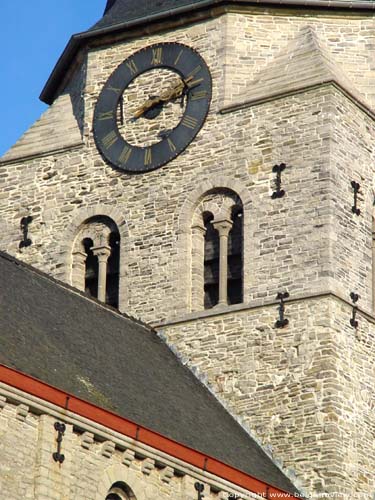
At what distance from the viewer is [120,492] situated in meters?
36.1

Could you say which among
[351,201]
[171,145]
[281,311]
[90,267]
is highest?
[171,145]

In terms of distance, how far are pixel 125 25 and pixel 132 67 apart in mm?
1007

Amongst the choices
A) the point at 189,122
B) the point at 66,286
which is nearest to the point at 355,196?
the point at 189,122

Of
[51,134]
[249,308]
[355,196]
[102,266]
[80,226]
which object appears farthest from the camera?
[51,134]

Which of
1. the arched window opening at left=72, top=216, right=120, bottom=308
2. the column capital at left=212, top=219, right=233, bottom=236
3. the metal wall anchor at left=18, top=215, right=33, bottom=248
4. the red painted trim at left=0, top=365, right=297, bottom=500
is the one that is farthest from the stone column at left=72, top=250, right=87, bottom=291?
the red painted trim at left=0, top=365, right=297, bottom=500

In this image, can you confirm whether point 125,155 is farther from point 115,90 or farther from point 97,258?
point 97,258

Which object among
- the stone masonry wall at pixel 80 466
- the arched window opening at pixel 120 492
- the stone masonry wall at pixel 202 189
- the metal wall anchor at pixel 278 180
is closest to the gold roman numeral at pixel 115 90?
the stone masonry wall at pixel 202 189

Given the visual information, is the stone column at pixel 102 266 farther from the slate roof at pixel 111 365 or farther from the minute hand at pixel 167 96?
the minute hand at pixel 167 96

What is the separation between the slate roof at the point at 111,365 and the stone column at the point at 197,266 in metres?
1.27

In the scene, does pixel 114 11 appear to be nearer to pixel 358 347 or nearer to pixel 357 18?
pixel 357 18

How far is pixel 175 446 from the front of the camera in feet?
120

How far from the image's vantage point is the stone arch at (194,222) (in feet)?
145

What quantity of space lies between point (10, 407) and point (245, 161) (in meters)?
12.3

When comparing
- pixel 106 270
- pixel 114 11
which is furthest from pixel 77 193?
pixel 114 11
